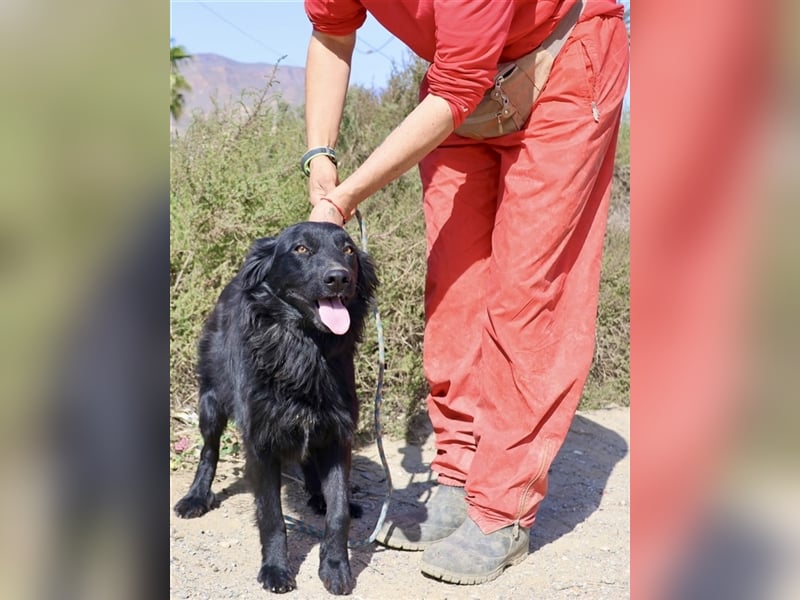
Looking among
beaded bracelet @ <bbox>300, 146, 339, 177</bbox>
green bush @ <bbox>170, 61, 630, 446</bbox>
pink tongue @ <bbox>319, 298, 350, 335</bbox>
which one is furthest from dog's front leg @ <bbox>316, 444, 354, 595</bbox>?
green bush @ <bbox>170, 61, 630, 446</bbox>

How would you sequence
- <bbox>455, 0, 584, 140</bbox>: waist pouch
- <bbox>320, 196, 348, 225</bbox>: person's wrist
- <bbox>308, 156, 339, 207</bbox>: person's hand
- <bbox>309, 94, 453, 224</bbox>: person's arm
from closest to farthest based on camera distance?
1. <bbox>309, 94, 453, 224</bbox>: person's arm
2. <bbox>320, 196, 348, 225</bbox>: person's wrist
3. <bbox>455, 0, 584, 140</bbox>: waist pouch
4. <bbox>308, 156, 339, 207</bbox>: person's hand

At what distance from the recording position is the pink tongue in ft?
9.49

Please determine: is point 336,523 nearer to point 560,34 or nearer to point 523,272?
point 523,272

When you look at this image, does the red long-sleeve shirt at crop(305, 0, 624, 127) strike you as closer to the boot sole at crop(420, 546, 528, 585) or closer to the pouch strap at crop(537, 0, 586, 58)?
the pouch strap at crop(537, 0, 586, 58)

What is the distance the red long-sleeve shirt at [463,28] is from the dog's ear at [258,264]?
0.95 m

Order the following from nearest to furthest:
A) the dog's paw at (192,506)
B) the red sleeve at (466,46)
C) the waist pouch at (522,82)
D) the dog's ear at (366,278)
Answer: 1. the red sleeve at (466,46)
2. the waist pouch at (522,82)
3. the dog's ear at (366,278)
4. the dog's paw at (192,506)

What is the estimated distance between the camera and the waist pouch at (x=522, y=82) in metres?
2.86

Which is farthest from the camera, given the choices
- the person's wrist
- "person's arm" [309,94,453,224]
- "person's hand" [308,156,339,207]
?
"person's hand" [308,156,339,207]

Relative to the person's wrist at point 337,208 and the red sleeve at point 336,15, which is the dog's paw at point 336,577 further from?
the red sleeve at point 336,15

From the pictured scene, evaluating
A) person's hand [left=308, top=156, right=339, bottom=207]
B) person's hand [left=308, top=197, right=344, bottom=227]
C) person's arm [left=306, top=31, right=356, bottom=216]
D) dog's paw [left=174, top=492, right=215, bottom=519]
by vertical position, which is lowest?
dog's paw [left=174, top=492, right=215, bottom=519]

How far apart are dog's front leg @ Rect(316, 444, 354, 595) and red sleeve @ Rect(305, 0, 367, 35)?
1.82 metres

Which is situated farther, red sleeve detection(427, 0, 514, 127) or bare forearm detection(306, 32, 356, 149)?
bare forearm detection(306, 32, 356, 149)

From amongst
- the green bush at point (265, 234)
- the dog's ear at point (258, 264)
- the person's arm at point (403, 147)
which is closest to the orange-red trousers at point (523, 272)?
the person's arm at point (403, 147)

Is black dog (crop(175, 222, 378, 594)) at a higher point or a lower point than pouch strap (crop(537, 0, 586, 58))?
lower
